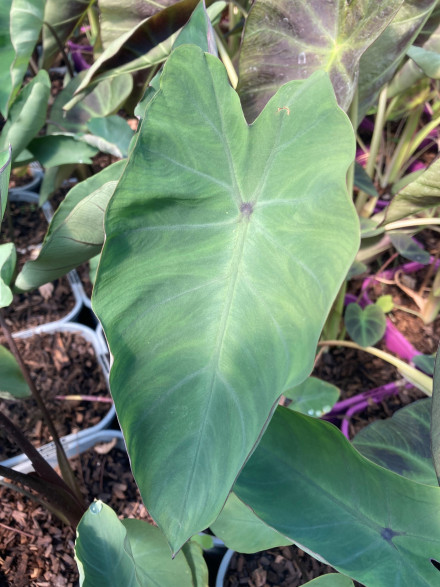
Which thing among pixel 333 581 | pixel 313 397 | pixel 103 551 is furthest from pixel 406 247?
pixel 103 551

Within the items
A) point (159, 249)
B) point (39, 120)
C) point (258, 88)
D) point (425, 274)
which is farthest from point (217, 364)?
point (425, 274)

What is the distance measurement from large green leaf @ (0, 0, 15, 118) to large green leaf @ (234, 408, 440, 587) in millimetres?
916

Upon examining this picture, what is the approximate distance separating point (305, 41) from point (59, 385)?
0.92 m

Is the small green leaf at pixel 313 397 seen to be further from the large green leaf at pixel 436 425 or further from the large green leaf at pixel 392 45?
the large green leaf at pixel 392 45

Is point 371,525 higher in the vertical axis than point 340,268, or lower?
lower

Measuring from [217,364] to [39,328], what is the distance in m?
0.89

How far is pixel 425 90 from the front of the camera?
4.80 ft

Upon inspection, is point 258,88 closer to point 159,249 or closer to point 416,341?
point 159,249

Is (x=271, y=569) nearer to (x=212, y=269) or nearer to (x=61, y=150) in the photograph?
(x=212, y=269)

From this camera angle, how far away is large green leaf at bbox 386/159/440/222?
69 cm

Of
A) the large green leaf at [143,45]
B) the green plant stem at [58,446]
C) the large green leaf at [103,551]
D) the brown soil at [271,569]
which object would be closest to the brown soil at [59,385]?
the green plant stem at [58,446]

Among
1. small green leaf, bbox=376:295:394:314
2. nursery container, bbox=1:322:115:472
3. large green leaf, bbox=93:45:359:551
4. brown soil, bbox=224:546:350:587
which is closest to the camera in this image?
large green leaf, bbox=93:45:359:551

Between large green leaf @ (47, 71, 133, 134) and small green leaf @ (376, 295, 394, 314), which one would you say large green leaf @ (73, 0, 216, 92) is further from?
small green leaf @ (376, 295, 394, 314)

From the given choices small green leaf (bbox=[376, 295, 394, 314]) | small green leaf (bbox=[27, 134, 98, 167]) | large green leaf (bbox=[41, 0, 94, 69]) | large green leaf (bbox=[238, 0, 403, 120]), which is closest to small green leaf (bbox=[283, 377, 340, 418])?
small green leaf (bbox=[376, 295, 394, 314])
